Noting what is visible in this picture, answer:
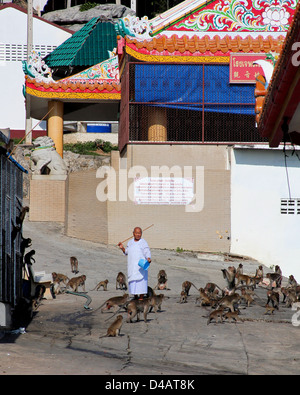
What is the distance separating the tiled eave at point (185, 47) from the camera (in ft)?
84.7

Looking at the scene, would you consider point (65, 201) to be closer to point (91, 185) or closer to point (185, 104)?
point (91, 185)

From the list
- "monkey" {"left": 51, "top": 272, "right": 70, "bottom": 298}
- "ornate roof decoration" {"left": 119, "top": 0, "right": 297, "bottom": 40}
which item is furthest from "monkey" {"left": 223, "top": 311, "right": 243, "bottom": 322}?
"ornate roof decoration" {"left": 119, "top": 0, "right": 297, "bottom": 40}

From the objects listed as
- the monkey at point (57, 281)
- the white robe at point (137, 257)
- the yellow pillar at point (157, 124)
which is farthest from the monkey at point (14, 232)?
the yellow pillar at point (157, 124)

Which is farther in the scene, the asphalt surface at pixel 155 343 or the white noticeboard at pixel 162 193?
the white noticeboard at pixel 162 193

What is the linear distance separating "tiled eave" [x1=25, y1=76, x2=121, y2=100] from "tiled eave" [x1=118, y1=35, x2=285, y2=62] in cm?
456

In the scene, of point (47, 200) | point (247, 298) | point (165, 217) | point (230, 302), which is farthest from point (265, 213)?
point (230, 302)

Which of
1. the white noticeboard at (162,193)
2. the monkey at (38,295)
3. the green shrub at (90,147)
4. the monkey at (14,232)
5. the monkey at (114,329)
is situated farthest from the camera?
the green shrub at (90,147)

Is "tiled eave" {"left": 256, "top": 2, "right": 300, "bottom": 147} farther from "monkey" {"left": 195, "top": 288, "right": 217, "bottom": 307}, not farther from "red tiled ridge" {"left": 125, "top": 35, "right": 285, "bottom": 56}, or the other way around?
"red tiled ridge" {"left": 125, "top": 35, "right": 285, "bottom": 56}

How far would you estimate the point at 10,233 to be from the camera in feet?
42.7

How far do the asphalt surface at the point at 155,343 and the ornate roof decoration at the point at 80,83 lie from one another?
13.1m

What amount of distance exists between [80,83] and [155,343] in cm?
1978

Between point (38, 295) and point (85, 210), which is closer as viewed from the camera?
point (38, 295)

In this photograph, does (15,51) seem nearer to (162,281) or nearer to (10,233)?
(162,281)

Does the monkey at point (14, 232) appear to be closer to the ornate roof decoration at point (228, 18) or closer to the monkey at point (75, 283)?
the monkey at point (75, 283)
